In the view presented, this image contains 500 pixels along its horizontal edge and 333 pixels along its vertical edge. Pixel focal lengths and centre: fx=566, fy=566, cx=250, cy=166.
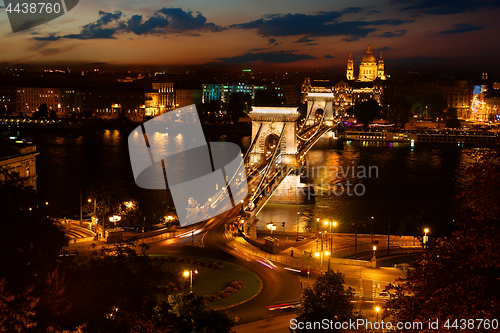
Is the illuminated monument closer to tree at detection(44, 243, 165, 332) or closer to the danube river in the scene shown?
the danube river

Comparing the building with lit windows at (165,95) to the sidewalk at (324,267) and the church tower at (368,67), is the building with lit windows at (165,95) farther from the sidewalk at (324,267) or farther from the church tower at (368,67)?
the sidewalk at (324,267)

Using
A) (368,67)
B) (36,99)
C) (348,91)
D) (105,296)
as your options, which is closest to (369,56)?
(368,67)

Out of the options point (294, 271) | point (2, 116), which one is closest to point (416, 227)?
point (294, 271)

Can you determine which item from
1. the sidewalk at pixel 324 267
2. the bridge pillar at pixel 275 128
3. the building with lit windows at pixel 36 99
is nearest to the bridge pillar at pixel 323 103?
the bridge pillar at pixel 275 128

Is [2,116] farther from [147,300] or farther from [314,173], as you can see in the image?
[147,300]

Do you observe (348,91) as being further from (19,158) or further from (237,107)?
(19,158)

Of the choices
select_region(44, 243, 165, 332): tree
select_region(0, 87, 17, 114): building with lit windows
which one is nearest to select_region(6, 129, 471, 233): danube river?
select_region(44, 243, 165, 332): tree
